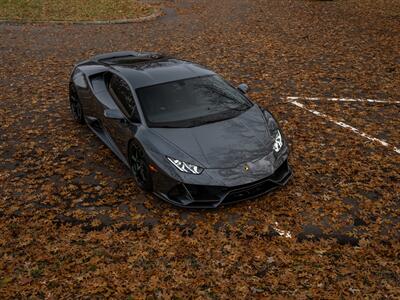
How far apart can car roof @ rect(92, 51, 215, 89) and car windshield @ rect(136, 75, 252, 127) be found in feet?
0.43

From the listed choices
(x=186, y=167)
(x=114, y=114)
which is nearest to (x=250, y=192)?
(x=186, y=167)

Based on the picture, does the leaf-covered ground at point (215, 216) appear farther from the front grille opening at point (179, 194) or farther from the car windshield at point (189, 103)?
the car windshield at point (189, 103)

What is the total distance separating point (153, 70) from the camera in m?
6.67

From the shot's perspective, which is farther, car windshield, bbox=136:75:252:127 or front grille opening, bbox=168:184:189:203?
car windshield, bbox=136:75:252:127

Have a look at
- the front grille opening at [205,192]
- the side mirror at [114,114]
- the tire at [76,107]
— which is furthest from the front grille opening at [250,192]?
the tire at [76,107]

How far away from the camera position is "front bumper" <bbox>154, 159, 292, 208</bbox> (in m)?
5.06

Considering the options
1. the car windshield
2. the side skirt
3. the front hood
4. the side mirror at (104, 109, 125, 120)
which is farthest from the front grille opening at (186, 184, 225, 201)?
the side mirror at (104, 109, 125, 120)

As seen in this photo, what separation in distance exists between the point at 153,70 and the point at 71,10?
1570 centimetres

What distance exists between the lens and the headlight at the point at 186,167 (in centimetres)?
511

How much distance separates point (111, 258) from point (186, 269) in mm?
888

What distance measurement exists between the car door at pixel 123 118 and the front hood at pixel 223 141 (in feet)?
1.64

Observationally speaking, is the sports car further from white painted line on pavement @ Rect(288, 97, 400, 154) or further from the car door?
white painted line on pavement @ Rect(288, 97, 400, 154)

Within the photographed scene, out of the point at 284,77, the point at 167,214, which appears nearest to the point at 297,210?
A: the point at 167,214

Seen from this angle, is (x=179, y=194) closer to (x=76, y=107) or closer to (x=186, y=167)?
(x=186, y=167)
